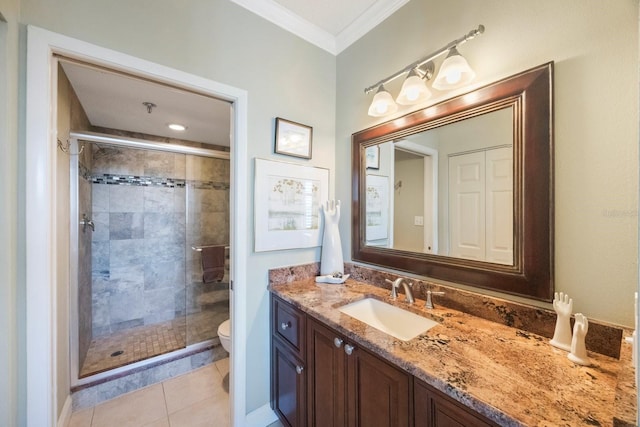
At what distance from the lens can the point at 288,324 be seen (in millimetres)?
1381

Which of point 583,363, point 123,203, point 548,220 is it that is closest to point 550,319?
point 583,363

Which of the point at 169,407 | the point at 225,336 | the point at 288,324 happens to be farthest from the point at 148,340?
the point at 288,324

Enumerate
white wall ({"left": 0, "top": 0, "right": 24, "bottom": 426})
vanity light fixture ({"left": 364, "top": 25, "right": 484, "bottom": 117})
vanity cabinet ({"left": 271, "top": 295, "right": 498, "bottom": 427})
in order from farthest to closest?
vanity light fixture ({"left": 364, "top": 25, "right": 484, "bottom": 117})
white wall ({"left": 0, "top": 0, "right": 24, "bottom": 426})
vanity cabinet ({"left": 271, "top": 295, "right": 498, "bottom": 427})

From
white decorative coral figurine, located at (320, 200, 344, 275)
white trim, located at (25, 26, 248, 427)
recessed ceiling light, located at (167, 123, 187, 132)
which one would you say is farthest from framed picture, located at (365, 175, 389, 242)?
recessed ceiling light, located at (167, 123, 187, 132)

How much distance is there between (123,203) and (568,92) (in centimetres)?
361

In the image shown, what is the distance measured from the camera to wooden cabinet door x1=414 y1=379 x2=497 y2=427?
64cm

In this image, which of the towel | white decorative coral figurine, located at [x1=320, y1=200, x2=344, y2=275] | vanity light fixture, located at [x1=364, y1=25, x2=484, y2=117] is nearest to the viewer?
vanity light fixture, located at [x1=364, y1=25, x2=484, y2=117]

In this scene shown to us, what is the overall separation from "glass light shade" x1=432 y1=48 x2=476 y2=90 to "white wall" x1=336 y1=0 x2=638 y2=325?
70 mm

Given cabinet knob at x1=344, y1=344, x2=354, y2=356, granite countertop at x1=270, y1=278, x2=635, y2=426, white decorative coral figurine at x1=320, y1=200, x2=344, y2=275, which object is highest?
white decorative coral figurine at x1=320, y1=200, x2=344, y2=275

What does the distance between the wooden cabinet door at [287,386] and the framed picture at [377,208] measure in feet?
2.86

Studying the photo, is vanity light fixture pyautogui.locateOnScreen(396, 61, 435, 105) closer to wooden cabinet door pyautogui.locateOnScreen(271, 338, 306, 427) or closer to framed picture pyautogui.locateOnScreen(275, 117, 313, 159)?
framed picture pyautogui.locateOnScreen(275, 117, 313, 159)

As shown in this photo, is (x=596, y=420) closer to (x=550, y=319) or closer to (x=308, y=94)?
(x=550, y=319)

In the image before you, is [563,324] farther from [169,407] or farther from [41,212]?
[169,407]

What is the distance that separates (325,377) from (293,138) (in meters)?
1.38
